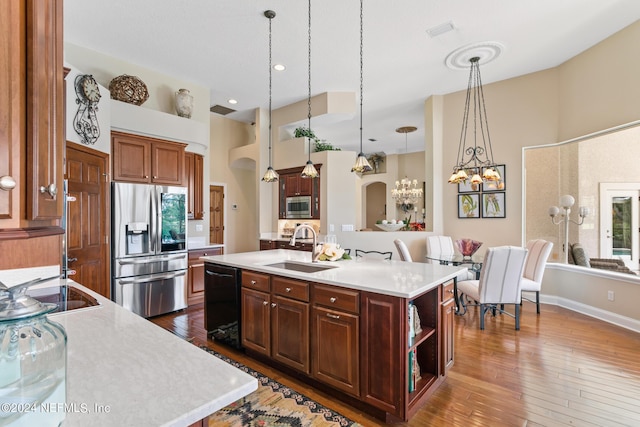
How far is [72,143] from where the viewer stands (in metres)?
3.09

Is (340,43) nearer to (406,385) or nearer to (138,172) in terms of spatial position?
(138,172)

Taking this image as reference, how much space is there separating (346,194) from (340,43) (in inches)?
110

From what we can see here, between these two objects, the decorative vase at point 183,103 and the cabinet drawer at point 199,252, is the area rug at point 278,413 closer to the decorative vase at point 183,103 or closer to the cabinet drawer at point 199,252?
the cabinet drawer at point 199,252

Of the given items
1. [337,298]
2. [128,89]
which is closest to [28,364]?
[337,298]

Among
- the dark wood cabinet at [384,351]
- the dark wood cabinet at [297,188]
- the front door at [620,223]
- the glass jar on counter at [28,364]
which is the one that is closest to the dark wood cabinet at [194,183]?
the dark wood cabinet at [297,188]

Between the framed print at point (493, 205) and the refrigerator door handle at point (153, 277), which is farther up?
the framed print at point (493, 205)

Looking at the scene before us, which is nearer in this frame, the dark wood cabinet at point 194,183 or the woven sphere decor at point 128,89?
the woven sphere decor at point 128,89

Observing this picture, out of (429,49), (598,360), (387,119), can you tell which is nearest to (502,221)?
(598,360)

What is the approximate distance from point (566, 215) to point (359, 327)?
468 centimetres

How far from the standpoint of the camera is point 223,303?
319 centimetres

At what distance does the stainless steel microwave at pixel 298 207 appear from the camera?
20.8ft

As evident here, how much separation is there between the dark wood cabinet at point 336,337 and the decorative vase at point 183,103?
12.9 feet

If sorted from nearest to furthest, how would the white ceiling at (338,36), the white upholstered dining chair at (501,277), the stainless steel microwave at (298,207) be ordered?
the white ceiling at (338,36)
the white upholstered dining chair at (501,277)
the stainless steel microwave at (298,207)

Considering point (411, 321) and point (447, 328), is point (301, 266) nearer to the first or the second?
point (411, 321)
